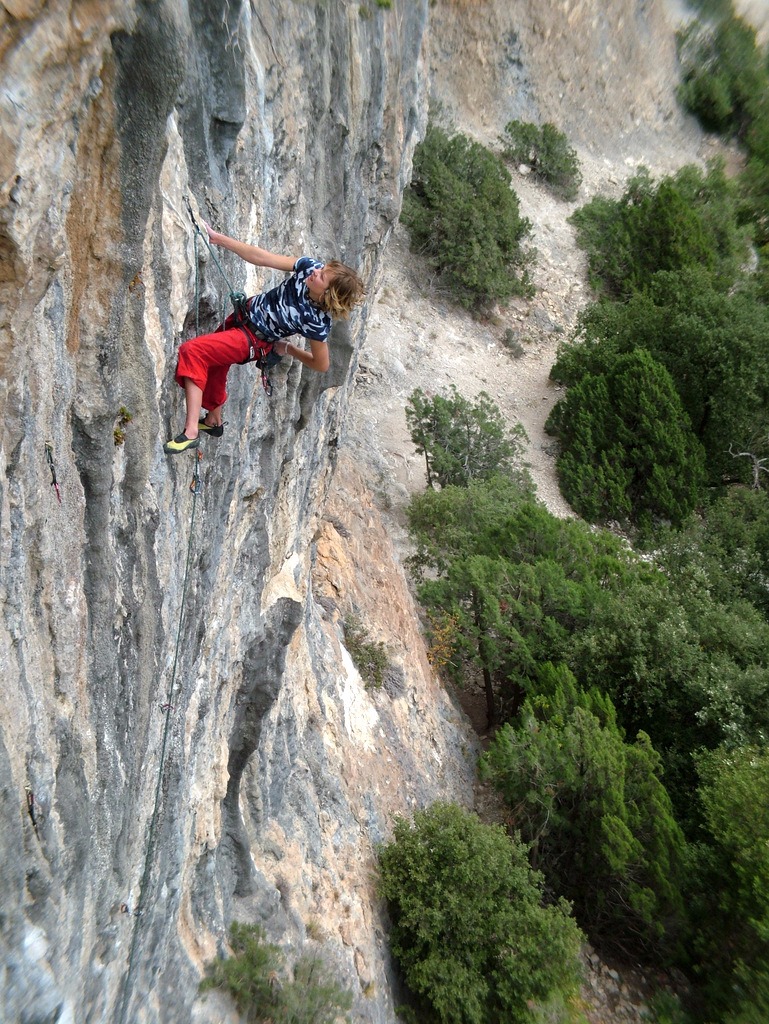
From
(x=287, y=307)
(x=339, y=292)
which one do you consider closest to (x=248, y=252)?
(x=287, y=307)

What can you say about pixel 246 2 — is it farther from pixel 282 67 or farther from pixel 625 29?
pixel 625 29

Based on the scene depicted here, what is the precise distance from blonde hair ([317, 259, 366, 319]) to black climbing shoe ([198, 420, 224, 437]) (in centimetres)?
87

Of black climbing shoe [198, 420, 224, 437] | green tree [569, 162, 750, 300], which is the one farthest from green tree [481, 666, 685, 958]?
green tree [569, 162, 750, 300]

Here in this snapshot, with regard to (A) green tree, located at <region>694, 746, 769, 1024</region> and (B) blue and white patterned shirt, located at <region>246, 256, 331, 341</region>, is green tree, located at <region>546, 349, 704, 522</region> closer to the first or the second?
(A) green tree, located at <region>694, 746, 769, 1024</region>

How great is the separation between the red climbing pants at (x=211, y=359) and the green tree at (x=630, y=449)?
13375mm

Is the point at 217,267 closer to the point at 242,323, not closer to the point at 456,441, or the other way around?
the point at 242,323

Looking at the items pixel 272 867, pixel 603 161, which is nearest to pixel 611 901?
pixel 272 867

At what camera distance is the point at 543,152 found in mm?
21922

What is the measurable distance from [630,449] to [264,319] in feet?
47.6

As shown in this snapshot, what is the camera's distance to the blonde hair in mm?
3861

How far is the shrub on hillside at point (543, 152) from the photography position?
2181 centimetres

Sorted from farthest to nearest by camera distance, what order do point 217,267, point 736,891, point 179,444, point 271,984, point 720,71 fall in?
point 720,71 < point 736,891 < point 271,984 < point 217,267 < point 179,444

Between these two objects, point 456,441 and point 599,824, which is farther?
point 456,441

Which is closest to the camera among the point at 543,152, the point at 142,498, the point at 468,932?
the point at 142,498
